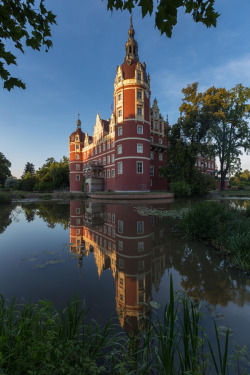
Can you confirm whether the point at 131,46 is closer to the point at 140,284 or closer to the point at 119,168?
the point at 119,168

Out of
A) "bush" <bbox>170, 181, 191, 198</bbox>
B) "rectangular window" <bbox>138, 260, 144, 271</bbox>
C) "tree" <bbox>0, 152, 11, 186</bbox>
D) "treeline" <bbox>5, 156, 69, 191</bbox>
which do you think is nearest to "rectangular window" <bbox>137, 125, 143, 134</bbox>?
"bush" <bbox>170, 181, 191, 198</bbox>

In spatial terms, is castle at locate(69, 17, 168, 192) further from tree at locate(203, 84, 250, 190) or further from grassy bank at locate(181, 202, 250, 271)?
grassy bank at locate(181, 202, 250, 271)

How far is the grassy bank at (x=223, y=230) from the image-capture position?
13.3 ft

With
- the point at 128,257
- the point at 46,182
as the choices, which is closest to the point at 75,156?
the point at 46,182

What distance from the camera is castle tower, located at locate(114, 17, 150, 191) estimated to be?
2803 centimetres

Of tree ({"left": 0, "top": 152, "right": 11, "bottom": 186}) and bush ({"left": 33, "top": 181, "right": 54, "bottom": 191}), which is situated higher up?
tree ({"left": 0, "top": 152, "right": 11, "bottom": 186})

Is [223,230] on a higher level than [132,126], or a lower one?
lower

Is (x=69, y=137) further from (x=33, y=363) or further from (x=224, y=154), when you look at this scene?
(x=33, y=363)

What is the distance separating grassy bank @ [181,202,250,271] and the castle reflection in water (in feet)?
4.15

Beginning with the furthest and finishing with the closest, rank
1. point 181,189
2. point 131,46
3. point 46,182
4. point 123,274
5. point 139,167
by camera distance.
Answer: point 46,182 < point 131,46 < point 139,167 < point 181,189 < point 123,274

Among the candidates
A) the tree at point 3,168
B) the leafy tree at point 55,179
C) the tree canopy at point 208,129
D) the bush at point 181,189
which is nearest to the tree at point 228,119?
the tree canopy at point 208,129

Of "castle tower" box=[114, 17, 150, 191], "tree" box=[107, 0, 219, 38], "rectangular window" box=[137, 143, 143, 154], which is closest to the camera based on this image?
"tree" box=[107, 0, 219, 38]

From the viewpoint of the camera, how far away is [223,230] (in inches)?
209

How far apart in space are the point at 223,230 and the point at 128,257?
2.99m
